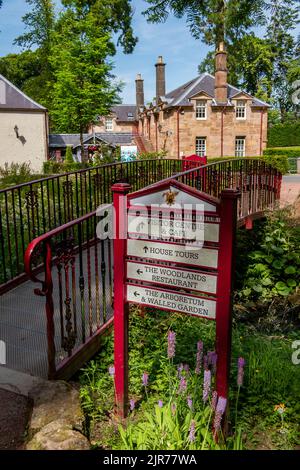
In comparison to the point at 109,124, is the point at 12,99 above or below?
below

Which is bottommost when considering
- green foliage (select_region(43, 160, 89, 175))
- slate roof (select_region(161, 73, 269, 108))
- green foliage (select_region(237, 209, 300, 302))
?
green foliage (select_region(237, 209, 300, 302))

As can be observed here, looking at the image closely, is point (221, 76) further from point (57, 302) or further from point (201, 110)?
point (57, 302)

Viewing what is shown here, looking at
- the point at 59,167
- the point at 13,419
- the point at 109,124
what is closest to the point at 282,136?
the point at 59,167

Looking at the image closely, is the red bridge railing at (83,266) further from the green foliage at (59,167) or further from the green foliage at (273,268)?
the green foliage at (59,167)

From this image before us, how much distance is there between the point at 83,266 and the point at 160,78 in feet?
114

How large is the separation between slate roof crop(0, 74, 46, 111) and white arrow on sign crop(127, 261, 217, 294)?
2416 cm

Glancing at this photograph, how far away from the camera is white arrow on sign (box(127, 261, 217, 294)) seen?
2.54 metres

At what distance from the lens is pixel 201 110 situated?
29.6 m

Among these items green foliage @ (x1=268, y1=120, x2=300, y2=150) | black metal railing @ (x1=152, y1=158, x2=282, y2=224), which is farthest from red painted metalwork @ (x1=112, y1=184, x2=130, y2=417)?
green foliage @ (x1=268, y1=120, x2=300, y2=150)

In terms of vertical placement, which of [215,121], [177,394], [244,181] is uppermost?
[215,121]

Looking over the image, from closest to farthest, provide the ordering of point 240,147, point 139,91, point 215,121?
point 215,121
point 240,147
point 139,91

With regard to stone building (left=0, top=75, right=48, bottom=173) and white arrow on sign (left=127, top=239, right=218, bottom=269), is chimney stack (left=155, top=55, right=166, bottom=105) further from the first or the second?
white arrow on sign (left=127, top=239, right=218, bottom=269)

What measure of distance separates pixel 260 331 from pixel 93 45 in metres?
24.1

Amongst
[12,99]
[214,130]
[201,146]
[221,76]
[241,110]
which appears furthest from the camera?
[241,110]
